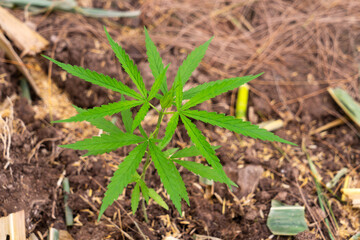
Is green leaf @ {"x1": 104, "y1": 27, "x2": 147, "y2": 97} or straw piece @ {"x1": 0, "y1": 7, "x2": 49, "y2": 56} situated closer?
green leaf @ {"x1": 104, "y1": 27, "x2": 147, "y2": 97}

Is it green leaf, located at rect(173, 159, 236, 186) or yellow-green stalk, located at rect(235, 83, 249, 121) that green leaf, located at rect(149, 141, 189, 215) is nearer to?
green leaf, located at rect(173, 159, 236, 186)

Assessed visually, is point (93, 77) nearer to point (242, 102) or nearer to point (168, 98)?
point (168, 98)

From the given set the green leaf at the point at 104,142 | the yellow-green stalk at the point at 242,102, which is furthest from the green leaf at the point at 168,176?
the yellow-green stalk at the point at 242,102

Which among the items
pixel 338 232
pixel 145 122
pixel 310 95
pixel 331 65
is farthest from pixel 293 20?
pixel 338 232

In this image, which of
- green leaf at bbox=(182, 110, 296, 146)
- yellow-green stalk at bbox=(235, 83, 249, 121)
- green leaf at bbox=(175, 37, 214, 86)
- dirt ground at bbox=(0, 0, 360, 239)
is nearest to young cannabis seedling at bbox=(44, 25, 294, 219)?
green leaf at bbox=(182, 110, 296, 146)

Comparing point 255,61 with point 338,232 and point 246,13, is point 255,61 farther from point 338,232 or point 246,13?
point 338,232

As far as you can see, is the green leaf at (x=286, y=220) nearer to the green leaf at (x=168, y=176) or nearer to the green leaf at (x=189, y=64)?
the green leaf at (x=168, y=176)
